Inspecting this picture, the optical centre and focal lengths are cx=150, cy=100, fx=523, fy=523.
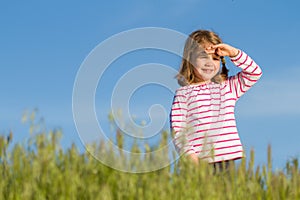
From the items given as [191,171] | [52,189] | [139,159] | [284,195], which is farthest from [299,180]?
[52,189]

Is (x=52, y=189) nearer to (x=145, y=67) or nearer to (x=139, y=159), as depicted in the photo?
(x=139, y=159)

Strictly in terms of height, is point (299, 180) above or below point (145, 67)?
below

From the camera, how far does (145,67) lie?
3.96 m

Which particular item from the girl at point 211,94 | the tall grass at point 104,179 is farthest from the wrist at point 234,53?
the tall grass at point 104,179

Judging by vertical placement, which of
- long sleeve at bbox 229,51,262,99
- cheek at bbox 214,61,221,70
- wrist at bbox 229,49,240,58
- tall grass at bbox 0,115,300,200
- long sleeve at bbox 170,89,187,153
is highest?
wrist at bbox 229,49,240,58

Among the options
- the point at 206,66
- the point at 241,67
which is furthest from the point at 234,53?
the point at 206,66

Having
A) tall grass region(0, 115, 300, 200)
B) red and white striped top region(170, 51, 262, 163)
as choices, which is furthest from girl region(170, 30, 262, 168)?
tall grass region(0, 115, 300, 200)

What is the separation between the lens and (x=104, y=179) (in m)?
2.90

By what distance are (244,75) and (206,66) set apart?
347 mm

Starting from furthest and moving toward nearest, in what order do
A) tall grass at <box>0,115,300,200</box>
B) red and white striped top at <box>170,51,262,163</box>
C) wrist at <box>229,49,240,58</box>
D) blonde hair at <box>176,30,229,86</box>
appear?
blonde hair at <box>176,30,229,86</box>
wrist at <box>229,49,240,58</box>
red and white striped top at <box>170,51,262,163</box>
tall grass at <box>0,115,300,200</box>

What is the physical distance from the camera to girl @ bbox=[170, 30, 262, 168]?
442cm

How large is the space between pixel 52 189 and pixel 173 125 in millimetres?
1869

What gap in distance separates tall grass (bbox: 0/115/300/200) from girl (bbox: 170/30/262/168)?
3.67ft

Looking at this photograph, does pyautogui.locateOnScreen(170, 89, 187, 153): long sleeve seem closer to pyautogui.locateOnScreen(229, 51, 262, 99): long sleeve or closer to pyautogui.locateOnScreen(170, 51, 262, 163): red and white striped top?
pyautogui.locateOnScreen(170, 51, 262, 163): red and white striped top
